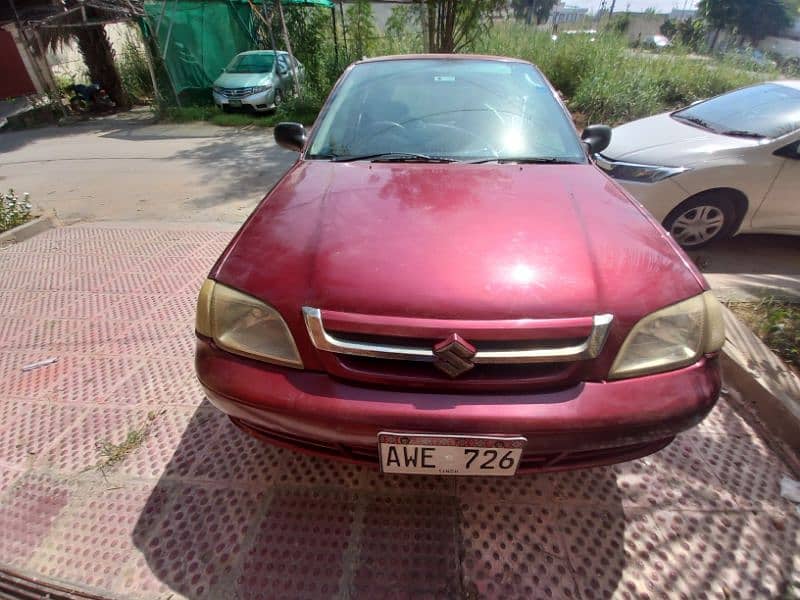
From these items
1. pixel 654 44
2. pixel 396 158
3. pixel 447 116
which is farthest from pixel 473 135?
pixel 654 44

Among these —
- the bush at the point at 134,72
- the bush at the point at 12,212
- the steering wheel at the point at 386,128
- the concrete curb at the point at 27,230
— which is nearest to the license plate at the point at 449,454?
the steering wheel at the point at 386,128

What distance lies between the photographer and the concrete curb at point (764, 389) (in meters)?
1.91

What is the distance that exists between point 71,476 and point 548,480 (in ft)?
6.62

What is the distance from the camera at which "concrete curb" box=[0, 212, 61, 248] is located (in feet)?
13.5

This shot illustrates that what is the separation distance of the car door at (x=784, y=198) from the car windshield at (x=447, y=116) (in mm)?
2294

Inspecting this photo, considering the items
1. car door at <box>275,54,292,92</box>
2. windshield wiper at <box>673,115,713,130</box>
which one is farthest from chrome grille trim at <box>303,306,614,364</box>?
car door at <box>275,54,292,92</box>

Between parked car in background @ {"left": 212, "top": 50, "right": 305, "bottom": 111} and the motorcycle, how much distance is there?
4.51 meters

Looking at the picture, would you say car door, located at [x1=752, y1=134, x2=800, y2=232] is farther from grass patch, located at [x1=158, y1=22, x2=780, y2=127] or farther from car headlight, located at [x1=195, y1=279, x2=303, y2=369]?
grass patch, located at [x1=158, y1=22, x2=780, y2=127]

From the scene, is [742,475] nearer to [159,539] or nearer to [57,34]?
[159,539]

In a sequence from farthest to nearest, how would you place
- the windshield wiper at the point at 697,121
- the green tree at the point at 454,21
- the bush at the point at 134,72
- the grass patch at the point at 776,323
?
the bush at the point at 134,72, the green tree at the point at 454,21, the windshield wiper at the point at 697,121, the grass patch at the point at 776,323

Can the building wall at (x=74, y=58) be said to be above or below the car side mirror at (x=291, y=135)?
below

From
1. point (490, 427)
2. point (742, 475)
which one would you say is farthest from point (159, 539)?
point (742, 475)

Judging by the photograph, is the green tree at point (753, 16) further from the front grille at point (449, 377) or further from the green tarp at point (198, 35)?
the front grille at point (449, 377)

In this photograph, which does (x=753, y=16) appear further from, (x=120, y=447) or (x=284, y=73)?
(x=120, y=447)
